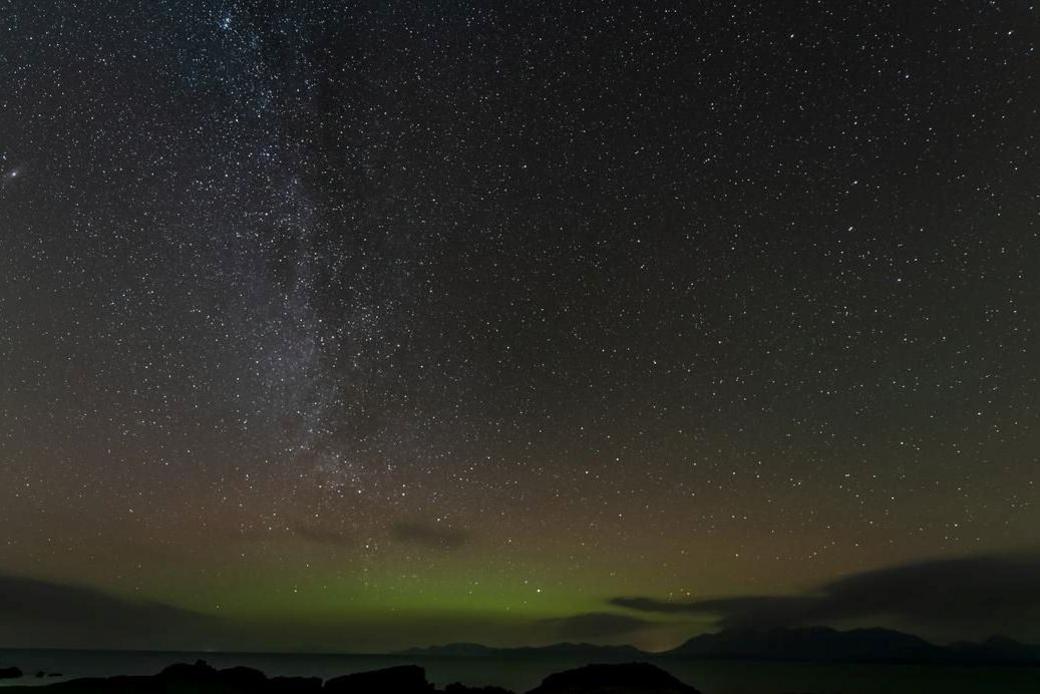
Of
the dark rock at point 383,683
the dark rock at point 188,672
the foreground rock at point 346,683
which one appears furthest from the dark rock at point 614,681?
the dark rock at point 188,672

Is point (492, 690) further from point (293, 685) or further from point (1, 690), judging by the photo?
point (1, 690)

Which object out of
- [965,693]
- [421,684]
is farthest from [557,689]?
[965,693]

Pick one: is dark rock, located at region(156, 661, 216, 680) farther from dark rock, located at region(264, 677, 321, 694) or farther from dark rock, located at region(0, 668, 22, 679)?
dark rock, located at region(0, 668, 22, 679)

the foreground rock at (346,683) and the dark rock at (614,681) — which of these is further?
the foreground rock at (346,683)

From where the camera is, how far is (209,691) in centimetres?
2589

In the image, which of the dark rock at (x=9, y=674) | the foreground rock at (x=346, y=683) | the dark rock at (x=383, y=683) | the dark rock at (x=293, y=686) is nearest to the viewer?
the foreground rock at (x=346, y=683)

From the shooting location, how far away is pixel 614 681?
25641 millimetres

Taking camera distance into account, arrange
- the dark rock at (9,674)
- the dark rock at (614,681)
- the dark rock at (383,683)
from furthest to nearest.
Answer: the dark rock at (9,674) → the dark rock at (383,683) → the dark rock at (614,681)

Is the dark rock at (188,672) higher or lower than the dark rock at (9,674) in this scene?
lower

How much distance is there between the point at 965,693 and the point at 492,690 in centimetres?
7756

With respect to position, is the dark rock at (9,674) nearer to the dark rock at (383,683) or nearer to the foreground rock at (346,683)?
the foreground rock at (346,683)

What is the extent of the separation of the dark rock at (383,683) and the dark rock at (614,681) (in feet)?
16.0

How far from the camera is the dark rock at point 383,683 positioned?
27578 millimetres

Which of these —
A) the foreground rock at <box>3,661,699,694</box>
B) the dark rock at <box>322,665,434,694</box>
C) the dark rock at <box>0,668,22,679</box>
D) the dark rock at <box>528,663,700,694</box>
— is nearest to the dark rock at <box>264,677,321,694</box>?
the foreground rock at <box>3,661,699,694</box>
